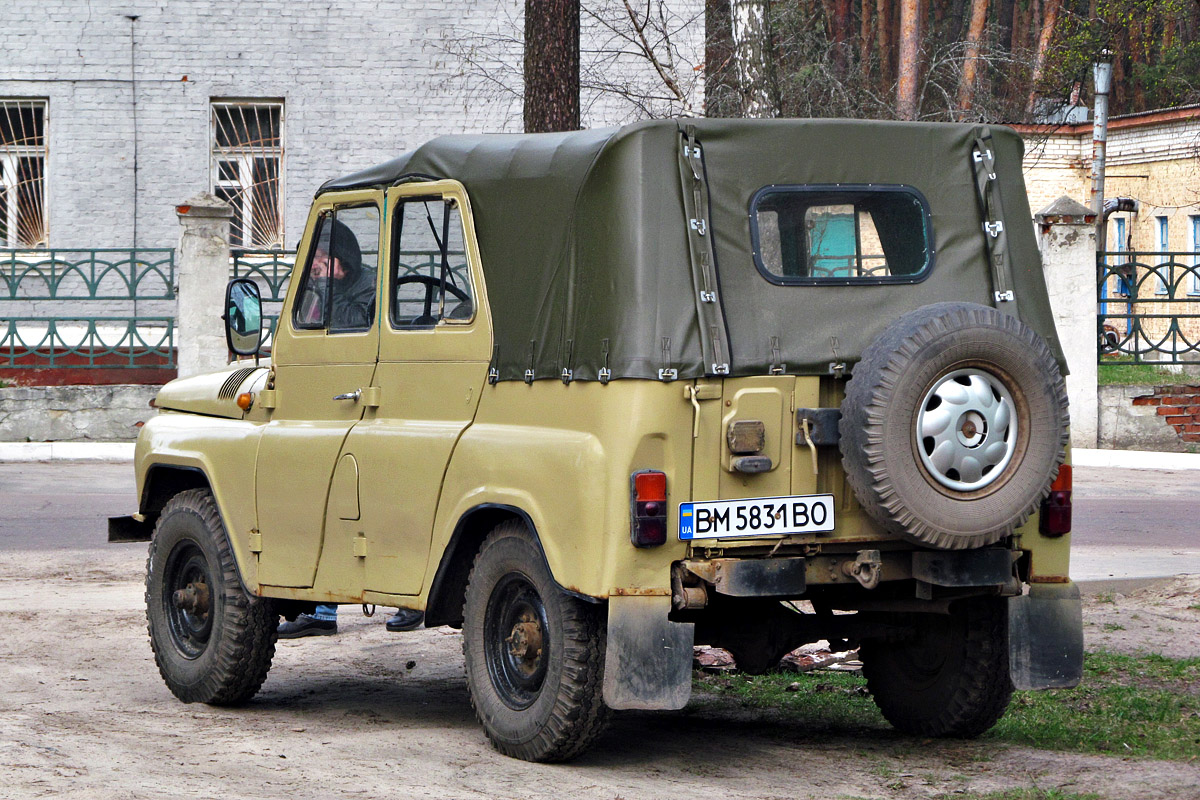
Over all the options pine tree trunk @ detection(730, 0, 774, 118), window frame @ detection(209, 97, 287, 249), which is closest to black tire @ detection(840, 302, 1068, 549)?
pine tree trunk @ detection(730, 0, 774, 118)

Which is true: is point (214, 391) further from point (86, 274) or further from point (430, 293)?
point (86, 274)

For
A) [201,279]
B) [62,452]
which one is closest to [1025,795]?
[62,452]

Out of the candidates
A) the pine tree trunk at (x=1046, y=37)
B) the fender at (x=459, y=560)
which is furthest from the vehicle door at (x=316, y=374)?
the pine tree trunk at (x=1046, y=37)

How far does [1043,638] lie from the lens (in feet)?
18.4

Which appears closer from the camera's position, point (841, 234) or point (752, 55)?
point (841, 234)

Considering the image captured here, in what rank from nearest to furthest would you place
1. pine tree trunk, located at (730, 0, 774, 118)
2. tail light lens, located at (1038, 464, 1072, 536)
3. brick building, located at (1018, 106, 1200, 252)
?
tail light lens, located at (1038, 464, 1072, 536) < pine tree trunk, located at (730, 0, 774, 118) < brick building, located at (1018, 106, 1200, 252)

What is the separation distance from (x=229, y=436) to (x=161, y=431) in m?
0.58

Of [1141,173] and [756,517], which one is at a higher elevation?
[1141,173]

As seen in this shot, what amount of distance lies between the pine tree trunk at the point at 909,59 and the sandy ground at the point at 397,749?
1800 centimetres

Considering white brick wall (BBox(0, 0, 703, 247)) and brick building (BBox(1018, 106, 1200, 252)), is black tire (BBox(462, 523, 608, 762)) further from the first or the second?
brick building (BBox(1018, 106, 1200, 252))

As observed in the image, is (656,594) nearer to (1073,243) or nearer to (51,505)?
(51,505)

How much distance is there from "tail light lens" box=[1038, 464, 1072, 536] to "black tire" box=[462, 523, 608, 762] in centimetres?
157

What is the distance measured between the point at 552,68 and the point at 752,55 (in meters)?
10.2

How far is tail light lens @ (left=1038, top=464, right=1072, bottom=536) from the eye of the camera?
5520 mm
